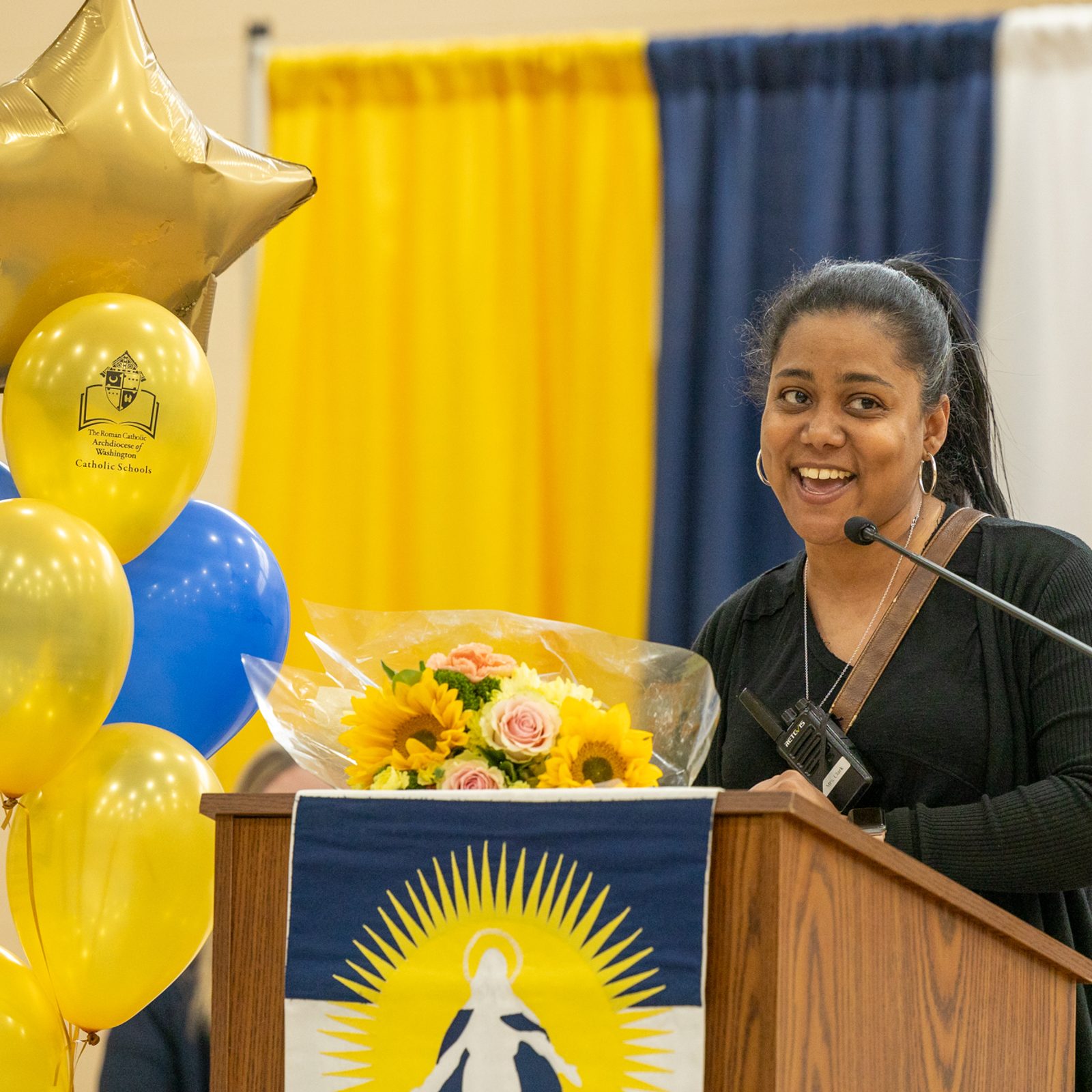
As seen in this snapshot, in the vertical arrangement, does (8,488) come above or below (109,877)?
above

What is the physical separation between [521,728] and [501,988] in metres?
0.22

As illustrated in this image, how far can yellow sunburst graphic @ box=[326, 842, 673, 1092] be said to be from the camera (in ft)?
3.72

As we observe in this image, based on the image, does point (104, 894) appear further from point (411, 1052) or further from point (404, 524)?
point (404, 524)

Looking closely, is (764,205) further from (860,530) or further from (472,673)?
(472,673)

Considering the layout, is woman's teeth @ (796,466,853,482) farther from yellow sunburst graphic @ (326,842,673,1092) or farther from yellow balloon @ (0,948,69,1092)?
yellow balloon @ (0,948,69,1092)

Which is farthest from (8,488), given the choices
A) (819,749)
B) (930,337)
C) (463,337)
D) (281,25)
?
(281,25)

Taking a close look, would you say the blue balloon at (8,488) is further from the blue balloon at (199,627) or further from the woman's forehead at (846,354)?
the woman's forehead at (846,354)

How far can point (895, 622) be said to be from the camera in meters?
1.79

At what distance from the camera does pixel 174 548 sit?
75.3 inches

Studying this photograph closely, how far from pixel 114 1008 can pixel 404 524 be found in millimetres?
1891

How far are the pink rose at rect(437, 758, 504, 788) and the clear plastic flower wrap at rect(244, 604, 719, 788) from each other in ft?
0.26

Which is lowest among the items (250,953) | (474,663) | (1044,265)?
(250,953)

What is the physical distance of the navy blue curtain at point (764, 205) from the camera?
3285 mm

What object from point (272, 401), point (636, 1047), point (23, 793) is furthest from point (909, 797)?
point (272, 401)
